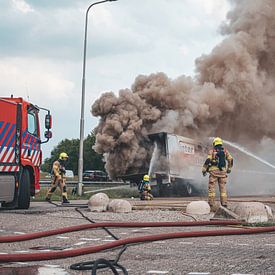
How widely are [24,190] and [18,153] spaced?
908 millimetres

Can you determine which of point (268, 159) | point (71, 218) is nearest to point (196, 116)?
point (268, 159)

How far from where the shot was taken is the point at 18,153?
41.7 ft

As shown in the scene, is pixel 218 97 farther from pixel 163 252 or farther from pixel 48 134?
pixel 163 252

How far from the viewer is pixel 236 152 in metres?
27.8

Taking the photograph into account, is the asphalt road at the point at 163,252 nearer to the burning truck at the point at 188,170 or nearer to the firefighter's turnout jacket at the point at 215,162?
the firefighter's turnout jacket at the point at 215,162

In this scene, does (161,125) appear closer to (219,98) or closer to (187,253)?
(219,98)

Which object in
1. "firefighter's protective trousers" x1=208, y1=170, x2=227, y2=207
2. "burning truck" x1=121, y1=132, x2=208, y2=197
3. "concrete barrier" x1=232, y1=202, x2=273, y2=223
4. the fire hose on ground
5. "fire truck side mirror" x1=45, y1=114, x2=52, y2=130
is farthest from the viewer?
"burning truck" x1=121, y1=132, x2=208, y2=197

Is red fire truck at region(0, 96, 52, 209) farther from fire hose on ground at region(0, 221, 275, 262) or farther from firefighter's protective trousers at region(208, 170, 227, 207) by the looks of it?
fire hose on ground at region(0, 221, 275, 262)

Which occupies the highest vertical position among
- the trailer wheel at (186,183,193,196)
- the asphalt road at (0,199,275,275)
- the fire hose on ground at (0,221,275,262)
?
the trailer wheel at (186,183,193,196)

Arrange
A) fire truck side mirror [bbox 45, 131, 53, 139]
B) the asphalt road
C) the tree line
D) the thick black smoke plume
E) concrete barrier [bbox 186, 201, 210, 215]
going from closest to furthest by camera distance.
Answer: the asphalt road, concrete barrier [bbox 186, 201, 210, 215], fire truck side mirror [bbox 45, 131, 53, 139], the thick black smoke plume, the tree line

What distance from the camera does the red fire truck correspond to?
40.3 feet

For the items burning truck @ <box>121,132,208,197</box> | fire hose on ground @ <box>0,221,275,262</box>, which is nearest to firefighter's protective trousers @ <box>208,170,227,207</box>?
fire hose on ground @ <box>0,221,275,262</box>

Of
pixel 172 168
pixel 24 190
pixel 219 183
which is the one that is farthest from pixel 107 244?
pixel 172 168

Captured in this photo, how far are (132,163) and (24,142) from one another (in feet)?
39.0
